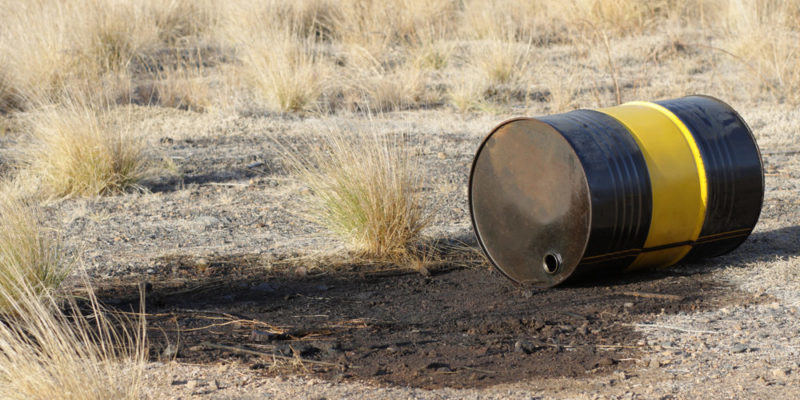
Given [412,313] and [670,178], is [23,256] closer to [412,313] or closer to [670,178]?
[412,313]

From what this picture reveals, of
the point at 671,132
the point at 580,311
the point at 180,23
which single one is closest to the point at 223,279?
the point at 580,311

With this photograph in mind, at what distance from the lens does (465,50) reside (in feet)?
44.1

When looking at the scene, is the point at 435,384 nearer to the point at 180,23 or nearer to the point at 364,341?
the point at 364,341

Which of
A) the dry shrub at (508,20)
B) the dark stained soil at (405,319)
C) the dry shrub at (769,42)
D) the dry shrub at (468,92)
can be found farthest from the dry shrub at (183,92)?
the dry shrub at (769,42)

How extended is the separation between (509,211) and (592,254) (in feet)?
1.85

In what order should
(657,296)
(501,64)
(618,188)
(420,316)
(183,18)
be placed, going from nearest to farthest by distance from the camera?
(618,188)
(420,316)
(657,296)
(501,64)
(183,18)

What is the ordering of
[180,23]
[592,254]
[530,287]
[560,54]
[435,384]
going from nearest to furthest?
[435,384], [592,254], [530,287], [560,54], [180,23]

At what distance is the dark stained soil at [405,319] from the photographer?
390cm

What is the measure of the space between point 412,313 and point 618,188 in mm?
1146

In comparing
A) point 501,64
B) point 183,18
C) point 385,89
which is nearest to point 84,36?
point 183,18

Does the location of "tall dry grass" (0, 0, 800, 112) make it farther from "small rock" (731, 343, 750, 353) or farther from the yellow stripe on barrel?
"small rock" (731, 343, 750, 353)

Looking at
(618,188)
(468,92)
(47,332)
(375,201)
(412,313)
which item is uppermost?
(618,188)

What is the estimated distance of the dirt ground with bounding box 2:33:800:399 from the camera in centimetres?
371

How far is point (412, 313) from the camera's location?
462 centimetres
